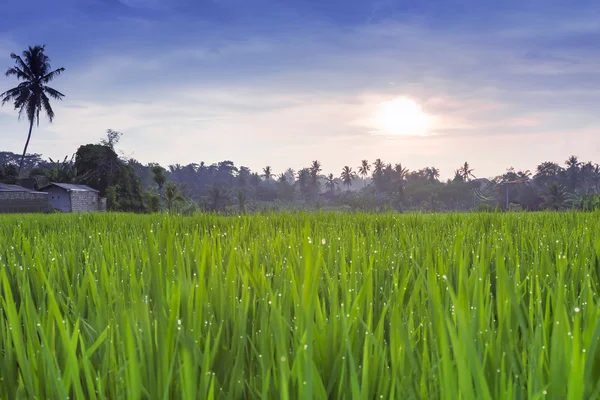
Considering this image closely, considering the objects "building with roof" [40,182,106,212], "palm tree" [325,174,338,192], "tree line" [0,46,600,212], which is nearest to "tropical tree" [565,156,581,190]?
"tree line" [0,46,600,212]

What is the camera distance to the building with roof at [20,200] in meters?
31.7

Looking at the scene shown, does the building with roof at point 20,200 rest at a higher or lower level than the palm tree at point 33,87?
lower

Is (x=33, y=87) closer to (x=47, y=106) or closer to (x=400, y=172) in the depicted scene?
(x=47, y=106)

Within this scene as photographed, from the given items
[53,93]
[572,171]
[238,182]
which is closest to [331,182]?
[238,182]

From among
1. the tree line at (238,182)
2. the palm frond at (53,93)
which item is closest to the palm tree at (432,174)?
the tree line at (238,182)

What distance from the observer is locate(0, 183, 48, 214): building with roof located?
31.7 m

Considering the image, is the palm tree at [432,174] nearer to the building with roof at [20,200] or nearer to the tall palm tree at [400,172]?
the tall palm tree at [400,172]

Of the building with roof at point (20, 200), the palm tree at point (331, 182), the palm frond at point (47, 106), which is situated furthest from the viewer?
the palm tree at point (331, 182)

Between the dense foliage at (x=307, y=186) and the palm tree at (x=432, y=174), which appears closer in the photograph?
the dense foliage at (x=307, y=186)

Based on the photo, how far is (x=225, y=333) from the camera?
4.25 ft

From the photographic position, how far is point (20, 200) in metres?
32.7

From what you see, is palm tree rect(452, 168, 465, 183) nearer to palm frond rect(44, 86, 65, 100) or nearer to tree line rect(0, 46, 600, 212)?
tree line rect(0, 46, 600, 212)

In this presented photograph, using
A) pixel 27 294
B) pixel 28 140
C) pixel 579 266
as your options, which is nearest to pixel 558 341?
pixel 27 294

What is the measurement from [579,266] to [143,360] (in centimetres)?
208
